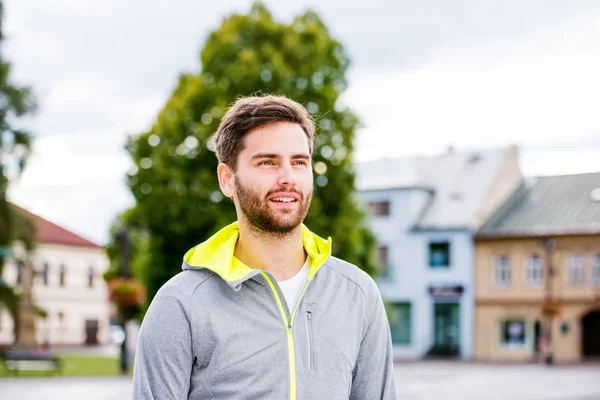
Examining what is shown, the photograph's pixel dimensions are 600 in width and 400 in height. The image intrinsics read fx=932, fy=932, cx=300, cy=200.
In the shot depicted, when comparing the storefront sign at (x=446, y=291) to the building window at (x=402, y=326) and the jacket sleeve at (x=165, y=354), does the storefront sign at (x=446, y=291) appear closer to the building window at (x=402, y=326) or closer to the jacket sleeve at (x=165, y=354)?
the building window at (x=402, y=326)

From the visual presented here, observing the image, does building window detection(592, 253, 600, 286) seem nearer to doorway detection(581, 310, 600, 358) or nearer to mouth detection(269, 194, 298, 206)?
doorway detection(581, 310, 600, 358)

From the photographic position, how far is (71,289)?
208ft

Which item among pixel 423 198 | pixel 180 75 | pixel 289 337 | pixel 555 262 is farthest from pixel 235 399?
pixel 423 198

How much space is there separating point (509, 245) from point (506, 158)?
18.0 ft

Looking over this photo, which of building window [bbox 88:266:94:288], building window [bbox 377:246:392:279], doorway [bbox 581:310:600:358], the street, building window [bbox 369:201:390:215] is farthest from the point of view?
building window [bbox 88:266:94:288]

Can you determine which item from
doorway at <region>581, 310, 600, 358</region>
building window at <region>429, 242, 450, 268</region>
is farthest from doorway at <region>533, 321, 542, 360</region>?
building window at <region>429, 242, 450, 268</region>

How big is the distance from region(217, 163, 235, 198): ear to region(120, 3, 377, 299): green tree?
77.3ft

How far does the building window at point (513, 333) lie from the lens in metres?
41.8

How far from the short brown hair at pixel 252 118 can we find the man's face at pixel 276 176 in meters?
0.02

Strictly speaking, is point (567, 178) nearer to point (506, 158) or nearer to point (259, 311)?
point (506, 158)

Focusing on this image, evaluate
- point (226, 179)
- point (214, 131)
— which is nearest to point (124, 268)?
point (214, 131)

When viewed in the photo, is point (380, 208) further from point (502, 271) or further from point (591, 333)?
point (591, 333)

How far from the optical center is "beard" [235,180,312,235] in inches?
110

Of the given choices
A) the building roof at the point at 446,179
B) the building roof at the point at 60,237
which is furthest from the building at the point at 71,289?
the building roof at the point at 446,179
